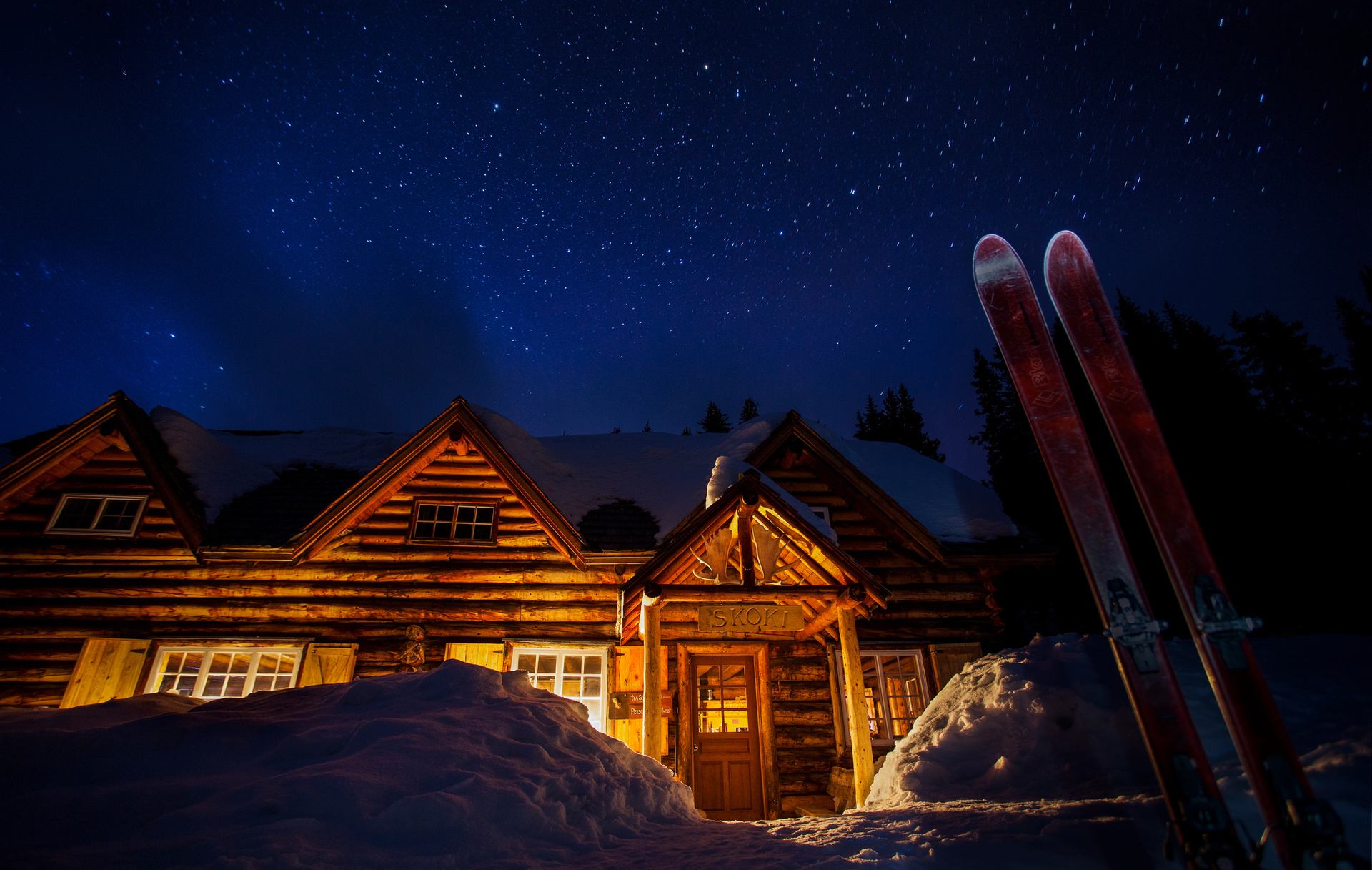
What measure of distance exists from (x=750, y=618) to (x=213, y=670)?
343 inches

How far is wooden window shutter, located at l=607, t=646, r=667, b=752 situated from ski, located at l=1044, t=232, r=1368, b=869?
243 inches

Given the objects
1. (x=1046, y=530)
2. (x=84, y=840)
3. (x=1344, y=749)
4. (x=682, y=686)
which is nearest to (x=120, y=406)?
(x=84, y=840)

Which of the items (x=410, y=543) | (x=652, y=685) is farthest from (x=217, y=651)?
(x=652, y=685)

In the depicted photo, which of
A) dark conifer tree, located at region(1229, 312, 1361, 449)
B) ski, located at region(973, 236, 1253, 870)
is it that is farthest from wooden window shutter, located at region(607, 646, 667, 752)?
dark conifer tree, located at region(1229, 312, 1361, 449)

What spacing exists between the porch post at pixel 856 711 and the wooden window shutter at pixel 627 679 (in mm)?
2661

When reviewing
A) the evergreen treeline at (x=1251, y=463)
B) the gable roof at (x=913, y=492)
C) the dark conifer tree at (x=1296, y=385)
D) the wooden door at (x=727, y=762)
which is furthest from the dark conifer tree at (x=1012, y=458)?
the wooden door at (x=727, y=762)

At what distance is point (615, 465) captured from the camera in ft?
42.1

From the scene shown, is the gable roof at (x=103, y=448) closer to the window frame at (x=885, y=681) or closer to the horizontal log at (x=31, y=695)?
the horizontal log at (x=31, y=695)

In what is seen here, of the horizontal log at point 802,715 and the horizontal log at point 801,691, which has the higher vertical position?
the horizontal log at point 801,691

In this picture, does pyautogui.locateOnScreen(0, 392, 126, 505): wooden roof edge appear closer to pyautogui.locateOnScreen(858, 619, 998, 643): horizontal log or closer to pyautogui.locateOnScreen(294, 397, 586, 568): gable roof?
pyautogui.locateOnScreen(294, 397, 586, 568): gable roof

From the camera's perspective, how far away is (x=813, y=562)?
7691 millimetres

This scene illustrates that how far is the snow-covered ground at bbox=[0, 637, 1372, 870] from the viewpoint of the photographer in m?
3.19

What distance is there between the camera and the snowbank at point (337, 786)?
325cm

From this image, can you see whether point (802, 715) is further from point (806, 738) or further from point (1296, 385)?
point (1296, 385)
